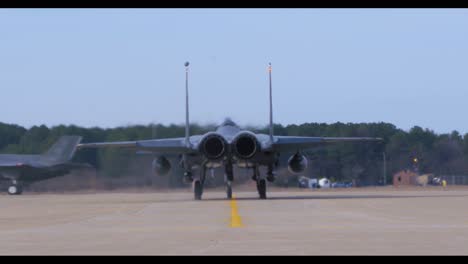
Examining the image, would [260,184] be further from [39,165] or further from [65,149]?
[39,165]

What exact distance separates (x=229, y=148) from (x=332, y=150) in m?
19.0

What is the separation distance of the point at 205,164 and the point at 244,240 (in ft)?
70.9

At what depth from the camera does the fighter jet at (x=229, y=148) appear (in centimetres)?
3341

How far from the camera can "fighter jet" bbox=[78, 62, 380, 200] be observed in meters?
33.4

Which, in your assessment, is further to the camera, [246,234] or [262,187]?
[262,187]

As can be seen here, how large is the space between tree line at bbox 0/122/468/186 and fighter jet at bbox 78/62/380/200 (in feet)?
9.20

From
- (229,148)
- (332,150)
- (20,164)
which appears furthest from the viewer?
(20,164)

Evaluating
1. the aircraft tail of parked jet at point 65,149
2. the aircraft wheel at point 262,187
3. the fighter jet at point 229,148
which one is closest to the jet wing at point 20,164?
the aircraft tail of parked jet at point 65,149

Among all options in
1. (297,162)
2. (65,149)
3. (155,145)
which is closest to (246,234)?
(155,145)

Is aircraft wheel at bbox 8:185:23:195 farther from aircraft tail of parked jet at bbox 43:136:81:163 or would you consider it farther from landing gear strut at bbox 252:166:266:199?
landing gear strut at bbox 252:166:266:199

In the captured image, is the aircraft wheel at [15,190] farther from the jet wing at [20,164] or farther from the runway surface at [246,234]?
the runway surface at [246,234]

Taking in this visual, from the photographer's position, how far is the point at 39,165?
176 feet
